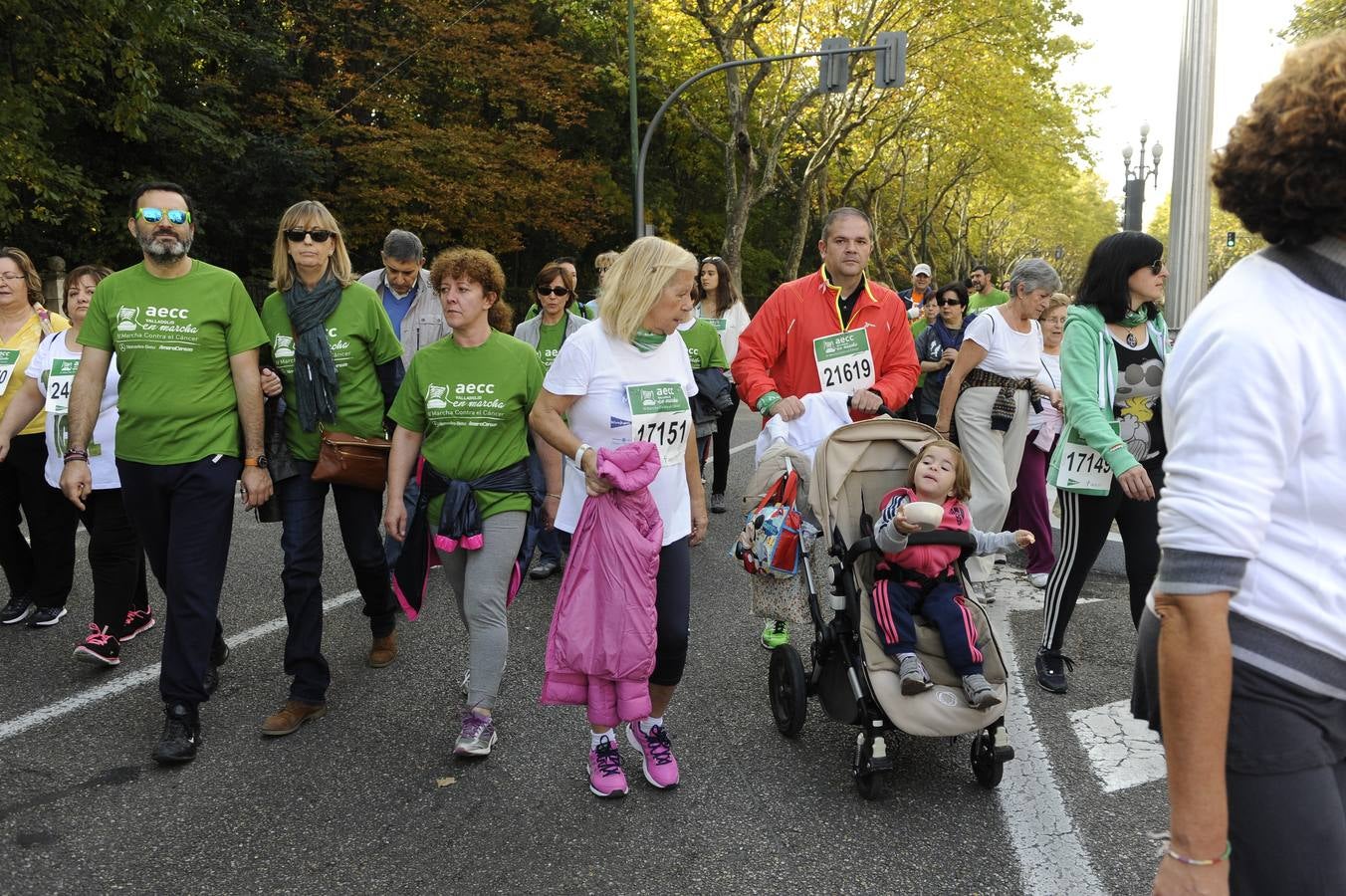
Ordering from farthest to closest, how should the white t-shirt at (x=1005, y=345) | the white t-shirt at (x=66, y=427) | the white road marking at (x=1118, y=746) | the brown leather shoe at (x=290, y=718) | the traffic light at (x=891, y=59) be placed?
the traffic light at (x=891, y=59) → the white t-shirt at (x=1005, y=345) → the white t-shirt at (x=66, y=427) → the brown leather shoe at (x=290, y=718) → the white road marking at (x=1118, y=746)

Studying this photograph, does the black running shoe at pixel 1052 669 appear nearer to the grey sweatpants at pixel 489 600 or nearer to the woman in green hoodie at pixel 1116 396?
the woman in green hoodie at pixel 1116 396

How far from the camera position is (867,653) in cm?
368

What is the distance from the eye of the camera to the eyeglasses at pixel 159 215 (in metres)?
3.99

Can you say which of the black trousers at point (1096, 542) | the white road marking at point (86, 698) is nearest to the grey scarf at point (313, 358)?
the white road marking at point (86, 698)

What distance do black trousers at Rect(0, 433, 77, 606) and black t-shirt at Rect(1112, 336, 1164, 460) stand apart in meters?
5.04

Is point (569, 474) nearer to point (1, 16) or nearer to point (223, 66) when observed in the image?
point (1, 16)

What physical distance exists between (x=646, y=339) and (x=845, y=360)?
144cm

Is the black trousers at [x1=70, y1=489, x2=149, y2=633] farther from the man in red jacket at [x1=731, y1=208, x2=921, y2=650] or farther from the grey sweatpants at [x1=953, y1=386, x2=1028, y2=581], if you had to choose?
the grey sweatpants at [x1=953, y1=386, x2=1028, y2=581]

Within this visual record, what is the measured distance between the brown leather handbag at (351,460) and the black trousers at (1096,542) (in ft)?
9.49

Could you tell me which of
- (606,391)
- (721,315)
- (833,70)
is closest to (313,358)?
(606,391)

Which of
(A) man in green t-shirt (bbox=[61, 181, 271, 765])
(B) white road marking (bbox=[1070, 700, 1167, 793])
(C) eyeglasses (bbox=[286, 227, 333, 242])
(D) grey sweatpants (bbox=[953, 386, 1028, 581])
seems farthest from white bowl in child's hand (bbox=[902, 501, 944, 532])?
(D) grey sweatpants (bbox=[953, 386, 1028, 581])

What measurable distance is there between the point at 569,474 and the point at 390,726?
4.36 ft

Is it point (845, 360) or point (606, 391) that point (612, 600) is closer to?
point (606, 391)

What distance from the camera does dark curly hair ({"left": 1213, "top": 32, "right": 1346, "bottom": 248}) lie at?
1.44 m
